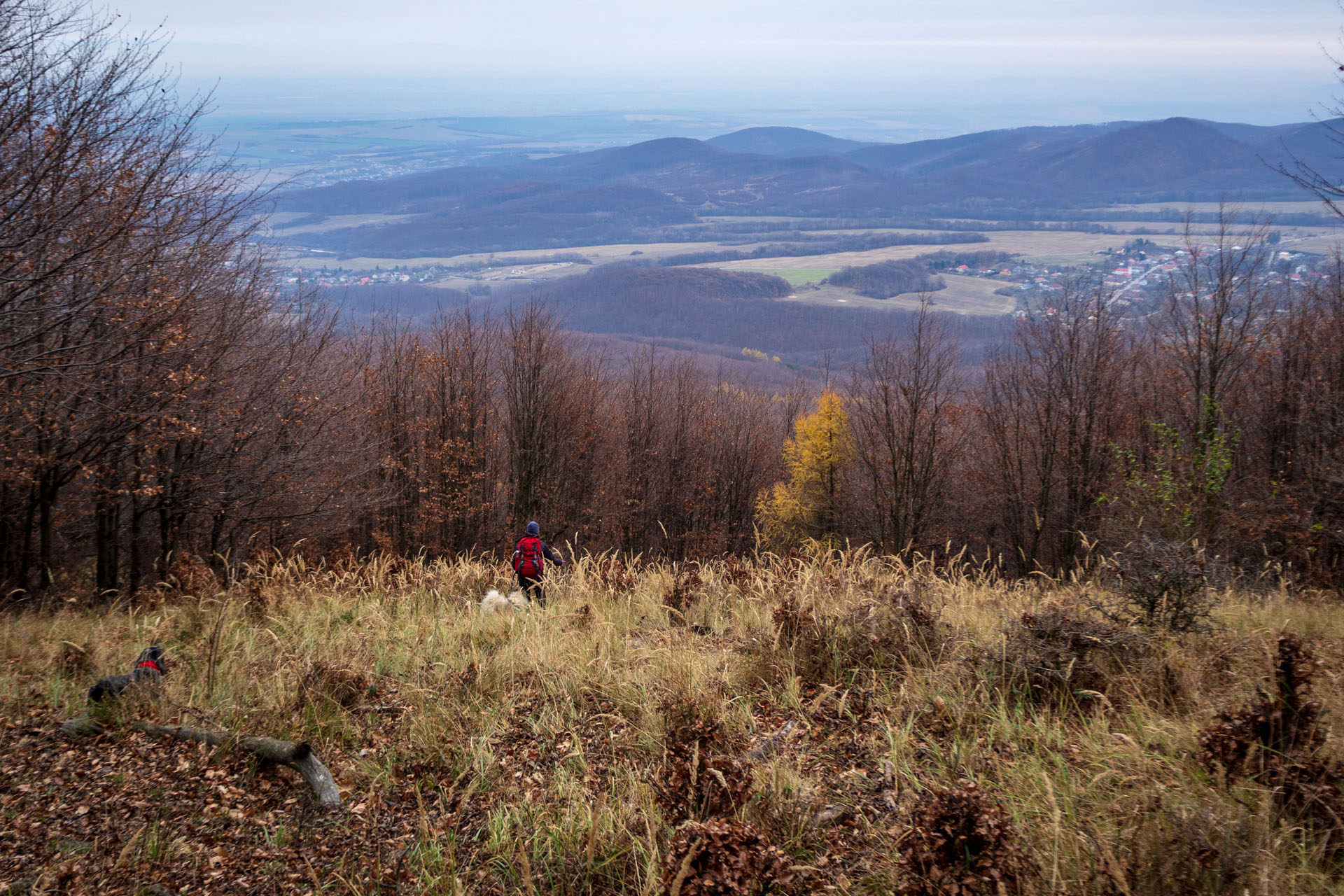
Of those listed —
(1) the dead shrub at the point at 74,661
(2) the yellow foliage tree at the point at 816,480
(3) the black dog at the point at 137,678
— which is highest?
(3) the black dog at the point at 137,678

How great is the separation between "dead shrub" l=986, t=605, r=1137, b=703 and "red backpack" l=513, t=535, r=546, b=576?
18.7 feet

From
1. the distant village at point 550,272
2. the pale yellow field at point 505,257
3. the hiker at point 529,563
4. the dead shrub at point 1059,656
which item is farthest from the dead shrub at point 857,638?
the pale yellow field at point 505,257

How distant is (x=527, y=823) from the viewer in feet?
11.3

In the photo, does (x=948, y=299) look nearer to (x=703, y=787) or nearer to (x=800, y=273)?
(x=800, y=273)

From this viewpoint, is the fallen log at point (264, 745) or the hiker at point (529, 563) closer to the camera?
the fallen log at point (264, 745)

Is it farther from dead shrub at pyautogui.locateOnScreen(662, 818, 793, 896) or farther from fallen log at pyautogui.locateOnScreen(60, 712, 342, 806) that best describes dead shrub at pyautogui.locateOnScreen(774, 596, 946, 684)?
fallen log at pyautogui.locateOnScreen(60, 712, 342, 806)

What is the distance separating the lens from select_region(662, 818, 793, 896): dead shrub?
239cm

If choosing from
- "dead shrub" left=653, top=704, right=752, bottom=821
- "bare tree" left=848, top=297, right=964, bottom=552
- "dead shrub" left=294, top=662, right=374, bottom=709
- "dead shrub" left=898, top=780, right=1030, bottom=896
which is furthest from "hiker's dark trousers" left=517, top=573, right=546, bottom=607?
"bare tree" left=848, top=297, right=964, bottom=552

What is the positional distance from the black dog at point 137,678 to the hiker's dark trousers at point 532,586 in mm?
3540

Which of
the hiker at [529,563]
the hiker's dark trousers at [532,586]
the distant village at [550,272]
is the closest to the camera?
the hiker's dark trousers at [532,586]

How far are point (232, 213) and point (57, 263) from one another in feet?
18.2

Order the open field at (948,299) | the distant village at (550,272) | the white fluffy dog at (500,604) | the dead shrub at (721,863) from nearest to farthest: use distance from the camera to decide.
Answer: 1. the dead shrub at (721,863)
2. the white fluffy dog at (500,604)
3. the distant village at (550,272)
4. the open field at (948,299)

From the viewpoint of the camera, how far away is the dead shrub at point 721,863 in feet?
7.85

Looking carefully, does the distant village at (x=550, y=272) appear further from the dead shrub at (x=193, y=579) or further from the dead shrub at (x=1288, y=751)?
the dead shrub at (x=193, y=579)
